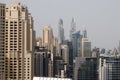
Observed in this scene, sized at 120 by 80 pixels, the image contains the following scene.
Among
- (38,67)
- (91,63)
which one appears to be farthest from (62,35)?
(38,67)

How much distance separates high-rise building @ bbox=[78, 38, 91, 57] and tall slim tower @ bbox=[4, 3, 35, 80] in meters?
15.5

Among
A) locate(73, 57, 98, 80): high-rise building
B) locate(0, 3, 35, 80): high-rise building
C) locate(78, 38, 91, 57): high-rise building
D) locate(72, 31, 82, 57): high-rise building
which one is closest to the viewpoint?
locate(0, 3, 35, 80): high-rise building

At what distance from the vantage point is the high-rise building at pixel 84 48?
3145 cm

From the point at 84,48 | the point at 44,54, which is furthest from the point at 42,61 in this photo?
the point at 84,48

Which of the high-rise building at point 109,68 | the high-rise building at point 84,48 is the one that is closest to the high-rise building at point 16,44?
the high-rise building at point 109,68

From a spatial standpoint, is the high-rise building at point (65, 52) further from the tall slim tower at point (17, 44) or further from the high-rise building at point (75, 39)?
the tall slim tower at point (17, 44)

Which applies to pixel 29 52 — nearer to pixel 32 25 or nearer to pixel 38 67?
pixel 32 25

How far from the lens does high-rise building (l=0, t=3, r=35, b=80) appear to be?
14859 mm

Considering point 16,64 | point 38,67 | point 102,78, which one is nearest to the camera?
point 16,64

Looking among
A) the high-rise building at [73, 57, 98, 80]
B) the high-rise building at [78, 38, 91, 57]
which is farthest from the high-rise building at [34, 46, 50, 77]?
the high-rise building at [78, 38, 91, 57]

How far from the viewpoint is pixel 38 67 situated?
2242cm

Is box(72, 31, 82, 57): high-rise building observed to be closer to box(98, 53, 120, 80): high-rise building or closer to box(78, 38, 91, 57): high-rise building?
box(78, 38, 91, 57): high-rise building

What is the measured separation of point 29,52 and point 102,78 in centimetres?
1176

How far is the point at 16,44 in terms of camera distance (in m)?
15.2
